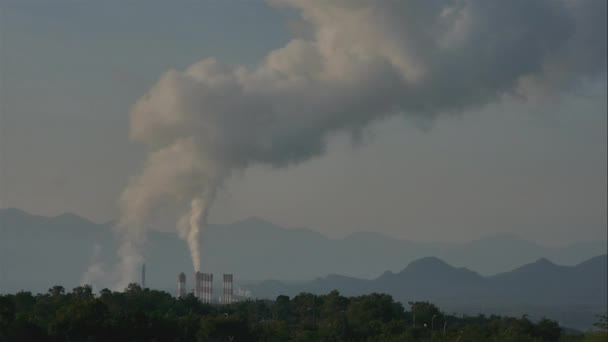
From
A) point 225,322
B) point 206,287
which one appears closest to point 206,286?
→ point 206,287

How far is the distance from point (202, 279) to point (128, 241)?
111 ft

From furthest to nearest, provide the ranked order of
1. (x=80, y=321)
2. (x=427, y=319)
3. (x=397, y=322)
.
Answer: (x=427, y=319) < (x=397, y=322) < (x=80, y=321)

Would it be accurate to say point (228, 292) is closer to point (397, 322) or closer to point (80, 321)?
point (397, 322)

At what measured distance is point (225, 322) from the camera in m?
68.8

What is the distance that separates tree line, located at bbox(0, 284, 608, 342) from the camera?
57750 millimetres

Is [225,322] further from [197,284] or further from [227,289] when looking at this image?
[227,289]

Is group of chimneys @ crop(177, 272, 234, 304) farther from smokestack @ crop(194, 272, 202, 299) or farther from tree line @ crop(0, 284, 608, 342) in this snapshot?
tree line @ crop(0, 284, 608, 342)

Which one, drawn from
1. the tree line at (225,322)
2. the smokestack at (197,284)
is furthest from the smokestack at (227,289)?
the tree line at (225,322)

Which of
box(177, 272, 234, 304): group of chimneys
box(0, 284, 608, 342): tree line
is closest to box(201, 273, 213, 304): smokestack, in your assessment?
box(177, 272, 234, 304): group of chimneys

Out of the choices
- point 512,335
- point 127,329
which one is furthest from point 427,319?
point 127,329

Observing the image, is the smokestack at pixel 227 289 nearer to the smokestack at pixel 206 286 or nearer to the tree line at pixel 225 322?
the smokestack at pixel 206 286

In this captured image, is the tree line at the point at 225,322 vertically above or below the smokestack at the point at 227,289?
below

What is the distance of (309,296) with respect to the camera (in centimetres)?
11431

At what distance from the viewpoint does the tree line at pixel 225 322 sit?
5775cm
